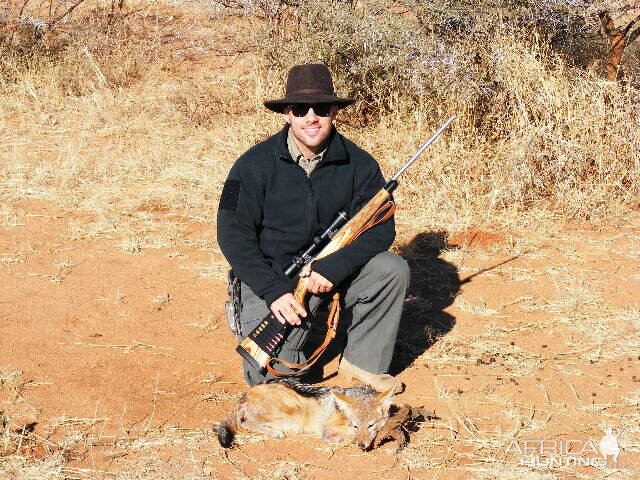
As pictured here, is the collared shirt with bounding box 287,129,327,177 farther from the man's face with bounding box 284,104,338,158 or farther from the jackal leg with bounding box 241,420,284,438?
the jackal leg with bounding box 241,420,284,438

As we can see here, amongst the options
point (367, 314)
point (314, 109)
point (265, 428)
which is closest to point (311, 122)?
point (314, 109)

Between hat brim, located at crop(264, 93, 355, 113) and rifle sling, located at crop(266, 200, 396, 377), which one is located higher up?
hat brim, located at crop(264, 93, 355, 113)

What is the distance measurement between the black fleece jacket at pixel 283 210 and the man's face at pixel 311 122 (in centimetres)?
12

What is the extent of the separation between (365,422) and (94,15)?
1030 cm

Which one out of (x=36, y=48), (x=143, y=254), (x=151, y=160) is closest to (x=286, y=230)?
(x=143, y=254)

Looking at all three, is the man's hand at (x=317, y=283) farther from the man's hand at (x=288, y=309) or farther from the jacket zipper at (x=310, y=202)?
the jacket zipper at (x=310, y=202)

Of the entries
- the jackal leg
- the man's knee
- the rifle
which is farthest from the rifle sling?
the jackal leg

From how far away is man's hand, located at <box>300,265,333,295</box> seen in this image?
13.4 ft

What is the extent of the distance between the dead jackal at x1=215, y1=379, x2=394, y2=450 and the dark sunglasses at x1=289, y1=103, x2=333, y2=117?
1.45 meters

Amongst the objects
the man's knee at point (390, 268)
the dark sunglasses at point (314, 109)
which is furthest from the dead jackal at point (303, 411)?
the dark sunglasses at point (314, 109)

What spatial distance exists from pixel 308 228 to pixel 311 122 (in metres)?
0.59

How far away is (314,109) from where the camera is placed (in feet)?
13.7

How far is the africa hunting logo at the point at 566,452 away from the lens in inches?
143

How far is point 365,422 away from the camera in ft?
12.2
